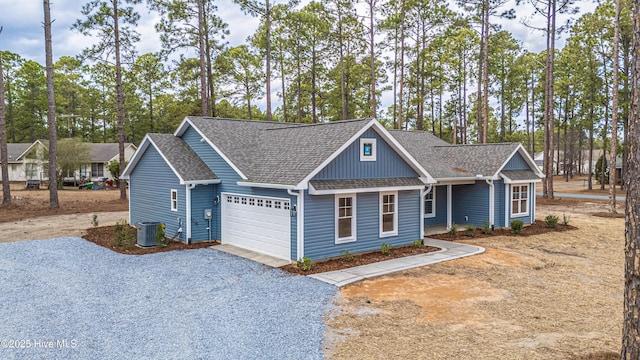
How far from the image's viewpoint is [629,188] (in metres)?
4.88

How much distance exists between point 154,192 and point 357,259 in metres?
9.07

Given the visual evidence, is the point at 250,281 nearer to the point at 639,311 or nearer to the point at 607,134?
the point at 639,311

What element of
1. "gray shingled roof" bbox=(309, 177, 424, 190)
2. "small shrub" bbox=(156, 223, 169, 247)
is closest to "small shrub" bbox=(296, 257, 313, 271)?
"gray shingled roof" bbox=(309, 177, 424, 190)

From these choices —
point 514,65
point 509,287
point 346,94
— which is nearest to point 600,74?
point 514,65

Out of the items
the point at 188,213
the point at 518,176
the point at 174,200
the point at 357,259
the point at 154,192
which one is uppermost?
the point at 518,176

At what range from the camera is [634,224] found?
482cm

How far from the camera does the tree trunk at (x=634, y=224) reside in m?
4.79

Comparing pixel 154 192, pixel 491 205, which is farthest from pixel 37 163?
pixel 491 205

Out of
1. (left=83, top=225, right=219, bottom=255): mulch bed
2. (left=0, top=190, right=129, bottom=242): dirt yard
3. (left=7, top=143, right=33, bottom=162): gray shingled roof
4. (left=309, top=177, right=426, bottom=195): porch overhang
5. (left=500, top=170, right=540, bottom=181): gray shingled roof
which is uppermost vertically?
(left=7, top=143, right=33, bottom=162): gray shingled roof

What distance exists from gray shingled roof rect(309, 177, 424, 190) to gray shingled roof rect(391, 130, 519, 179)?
3.71m

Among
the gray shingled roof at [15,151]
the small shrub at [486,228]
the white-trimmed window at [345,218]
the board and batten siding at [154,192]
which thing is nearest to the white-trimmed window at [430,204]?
the small shrub at [486,228]

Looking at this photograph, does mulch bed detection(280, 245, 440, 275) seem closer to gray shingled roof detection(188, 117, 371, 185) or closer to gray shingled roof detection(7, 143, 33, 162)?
gray shingled roof detection(188, 117, 371, 185)

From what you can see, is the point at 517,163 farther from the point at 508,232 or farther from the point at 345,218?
the point at 345,218

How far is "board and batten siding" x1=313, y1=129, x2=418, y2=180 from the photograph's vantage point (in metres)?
12.3
